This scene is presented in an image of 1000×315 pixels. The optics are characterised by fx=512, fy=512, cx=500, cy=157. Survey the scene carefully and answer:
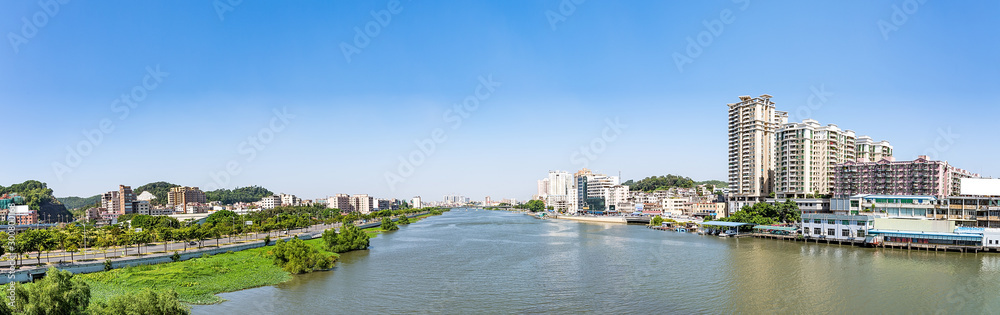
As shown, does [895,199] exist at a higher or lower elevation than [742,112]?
lower

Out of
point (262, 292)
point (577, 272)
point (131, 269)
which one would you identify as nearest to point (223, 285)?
point (262, 292)

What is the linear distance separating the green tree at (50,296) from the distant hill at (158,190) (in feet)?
379

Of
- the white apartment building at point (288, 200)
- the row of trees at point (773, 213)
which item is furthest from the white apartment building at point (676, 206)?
the white apartment building at point (288, 200)

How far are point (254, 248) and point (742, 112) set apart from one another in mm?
53969

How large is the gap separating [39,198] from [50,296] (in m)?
86.0

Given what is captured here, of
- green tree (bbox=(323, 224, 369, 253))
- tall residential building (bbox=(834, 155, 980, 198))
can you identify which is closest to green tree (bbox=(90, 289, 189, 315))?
green tree (bbox=(323, 224, 369, 253))

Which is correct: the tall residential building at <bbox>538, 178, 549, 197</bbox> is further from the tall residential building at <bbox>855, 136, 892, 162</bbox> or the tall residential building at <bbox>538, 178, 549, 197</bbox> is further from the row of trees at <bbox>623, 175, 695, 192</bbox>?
the tall residential building at <bbox>855, 136, 892, 162</bbox>

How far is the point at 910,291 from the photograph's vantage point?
64.9 feet

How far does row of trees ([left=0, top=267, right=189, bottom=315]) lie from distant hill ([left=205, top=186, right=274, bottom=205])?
134 metres

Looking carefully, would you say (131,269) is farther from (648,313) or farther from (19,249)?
(648,313)

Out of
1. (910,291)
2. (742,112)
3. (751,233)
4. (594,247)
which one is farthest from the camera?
(742,112)

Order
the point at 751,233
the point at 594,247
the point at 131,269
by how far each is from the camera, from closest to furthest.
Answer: the point at 131,269 < the point at 594,247 < the point at 751,233

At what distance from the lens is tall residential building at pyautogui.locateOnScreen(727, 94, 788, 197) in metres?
58.6

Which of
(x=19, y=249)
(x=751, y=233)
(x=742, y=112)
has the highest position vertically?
(x=742, y=112)
